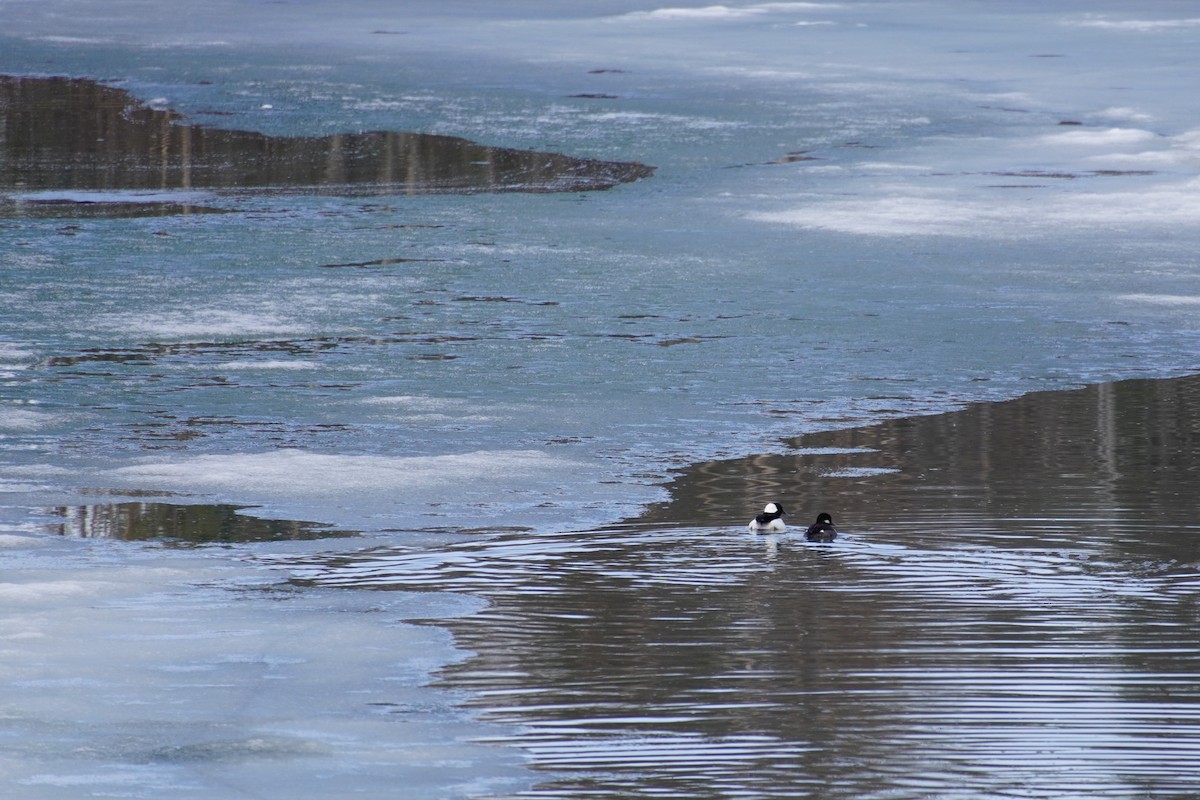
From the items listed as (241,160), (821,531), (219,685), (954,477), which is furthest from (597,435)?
(241,160)

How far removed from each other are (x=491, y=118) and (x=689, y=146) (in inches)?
80.9

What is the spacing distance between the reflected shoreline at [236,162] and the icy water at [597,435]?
0.09 metres

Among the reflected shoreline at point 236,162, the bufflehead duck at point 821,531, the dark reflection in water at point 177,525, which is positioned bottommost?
the dark reflection in water at point 177,525

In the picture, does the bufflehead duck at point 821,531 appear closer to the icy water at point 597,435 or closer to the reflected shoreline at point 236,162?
the icy water at point 597,435

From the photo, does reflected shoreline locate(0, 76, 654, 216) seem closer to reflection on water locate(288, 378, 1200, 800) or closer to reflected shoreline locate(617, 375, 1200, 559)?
reflected shoreline locate(617, 375, 1200, 559)

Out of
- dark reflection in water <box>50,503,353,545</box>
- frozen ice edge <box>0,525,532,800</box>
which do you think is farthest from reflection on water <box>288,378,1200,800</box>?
dark reflection in water <box>50,503,353,545</box>

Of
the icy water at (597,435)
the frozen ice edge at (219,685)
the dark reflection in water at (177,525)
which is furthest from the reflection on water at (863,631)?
the dark reflection in water at (177,525)

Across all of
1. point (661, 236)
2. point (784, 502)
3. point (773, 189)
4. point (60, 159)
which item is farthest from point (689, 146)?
point (784, 502)

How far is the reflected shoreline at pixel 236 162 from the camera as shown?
48.6 ft

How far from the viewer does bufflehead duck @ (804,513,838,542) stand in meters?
6.18

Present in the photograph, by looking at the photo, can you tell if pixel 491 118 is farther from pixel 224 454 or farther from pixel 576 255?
pixel 224 454

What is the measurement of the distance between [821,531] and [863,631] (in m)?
1.05

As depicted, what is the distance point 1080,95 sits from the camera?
17.8 metres

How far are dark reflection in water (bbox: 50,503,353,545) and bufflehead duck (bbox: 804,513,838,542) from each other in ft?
5.12
